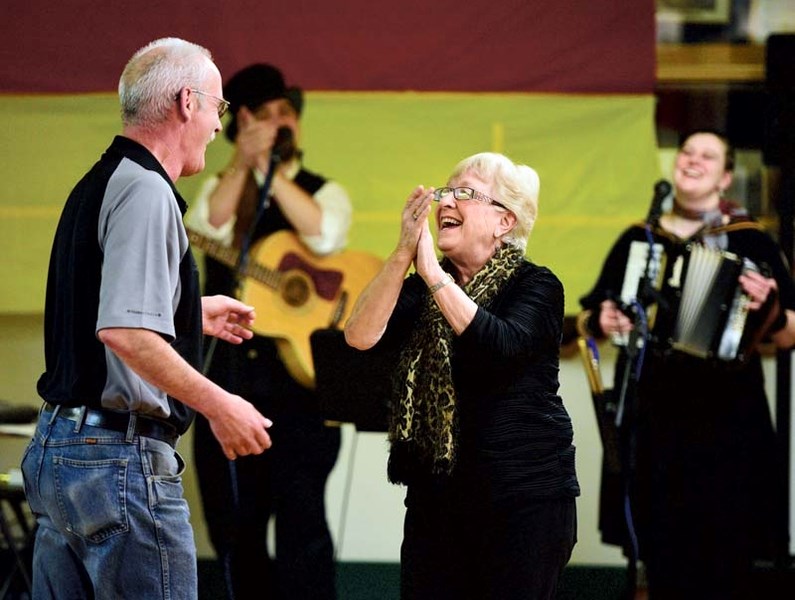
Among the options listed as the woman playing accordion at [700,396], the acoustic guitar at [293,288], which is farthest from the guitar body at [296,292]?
the woman playing accordion at [700,396]

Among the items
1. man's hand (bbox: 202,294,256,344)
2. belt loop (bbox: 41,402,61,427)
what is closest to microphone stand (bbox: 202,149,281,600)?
man's hand (bbox: 202,294,256,344)

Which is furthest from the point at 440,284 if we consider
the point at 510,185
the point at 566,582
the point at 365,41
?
the point at 566,582

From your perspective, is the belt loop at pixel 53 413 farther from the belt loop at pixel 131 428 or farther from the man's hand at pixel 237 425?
the man's hand at pixel 237 425

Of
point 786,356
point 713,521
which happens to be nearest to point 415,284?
point 713,521

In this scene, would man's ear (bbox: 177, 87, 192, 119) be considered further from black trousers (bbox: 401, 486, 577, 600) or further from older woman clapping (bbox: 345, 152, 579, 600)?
black trousers (bbox: 401, 486, 577, 600)

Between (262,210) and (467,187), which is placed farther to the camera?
(262,210)

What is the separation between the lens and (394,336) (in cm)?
278

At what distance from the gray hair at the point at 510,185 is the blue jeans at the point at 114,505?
940mm

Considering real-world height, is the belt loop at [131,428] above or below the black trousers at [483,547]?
above

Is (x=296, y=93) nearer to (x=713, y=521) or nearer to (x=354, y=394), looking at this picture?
(x=354, y=394)

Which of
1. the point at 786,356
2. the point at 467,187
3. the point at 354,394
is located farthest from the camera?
the point at 786,356

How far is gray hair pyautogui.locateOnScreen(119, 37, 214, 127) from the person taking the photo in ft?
7.64

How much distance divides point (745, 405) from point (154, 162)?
264 centimetres

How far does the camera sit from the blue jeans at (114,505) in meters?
2.22
